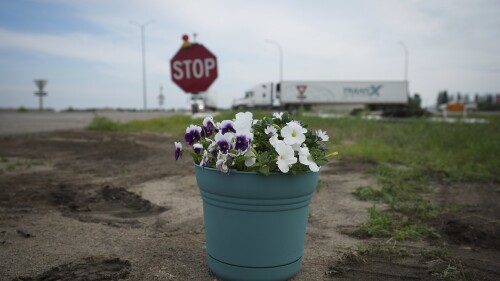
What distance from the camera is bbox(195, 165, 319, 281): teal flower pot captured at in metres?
2.13

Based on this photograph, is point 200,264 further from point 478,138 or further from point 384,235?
point 478,138

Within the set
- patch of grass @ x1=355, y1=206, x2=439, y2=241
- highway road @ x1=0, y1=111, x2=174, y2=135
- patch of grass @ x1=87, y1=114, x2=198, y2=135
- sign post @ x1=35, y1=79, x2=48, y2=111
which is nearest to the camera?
patch of grass @ x1=355, y1=206, x2=439, y2=241

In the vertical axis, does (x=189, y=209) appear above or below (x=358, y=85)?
below

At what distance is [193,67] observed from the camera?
12.0 meters

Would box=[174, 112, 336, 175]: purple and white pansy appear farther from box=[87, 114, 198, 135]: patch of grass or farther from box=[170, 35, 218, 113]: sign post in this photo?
box=[170, 35, 218, 113]: sign post

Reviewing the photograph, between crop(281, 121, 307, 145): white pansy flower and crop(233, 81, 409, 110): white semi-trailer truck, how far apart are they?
110 feet

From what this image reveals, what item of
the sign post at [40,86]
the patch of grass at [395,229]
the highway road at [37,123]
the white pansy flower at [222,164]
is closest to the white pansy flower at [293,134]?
the white pansy flower at [222,164]

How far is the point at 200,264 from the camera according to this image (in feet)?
8.48

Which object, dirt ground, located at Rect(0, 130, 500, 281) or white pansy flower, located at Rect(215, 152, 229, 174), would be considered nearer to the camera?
white pansy flower, located at Rect(215, 152, 229, 174)

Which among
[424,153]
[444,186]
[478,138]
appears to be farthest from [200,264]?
[478,138]

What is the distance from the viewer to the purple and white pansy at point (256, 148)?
2.09 metres

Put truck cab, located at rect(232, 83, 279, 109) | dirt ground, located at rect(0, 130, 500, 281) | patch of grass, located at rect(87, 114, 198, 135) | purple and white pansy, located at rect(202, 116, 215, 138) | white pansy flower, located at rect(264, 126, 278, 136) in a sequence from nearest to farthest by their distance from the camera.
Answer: white pansy flower, located at rect(264, 126, 278, 136) < purple and white pansy, located at rect(202, 116, 215, 138) < dirt ground, located at rect(0, 130, 500, 281) < patch of grass, located at rect(87, 114, 198, 135) < truck cab, located at rect(232, 83, 279, 109)

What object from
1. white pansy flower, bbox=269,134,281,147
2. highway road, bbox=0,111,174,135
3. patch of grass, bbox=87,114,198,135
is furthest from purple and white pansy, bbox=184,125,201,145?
highway road, bbox=0,111,174,135

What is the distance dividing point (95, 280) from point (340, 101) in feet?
115
